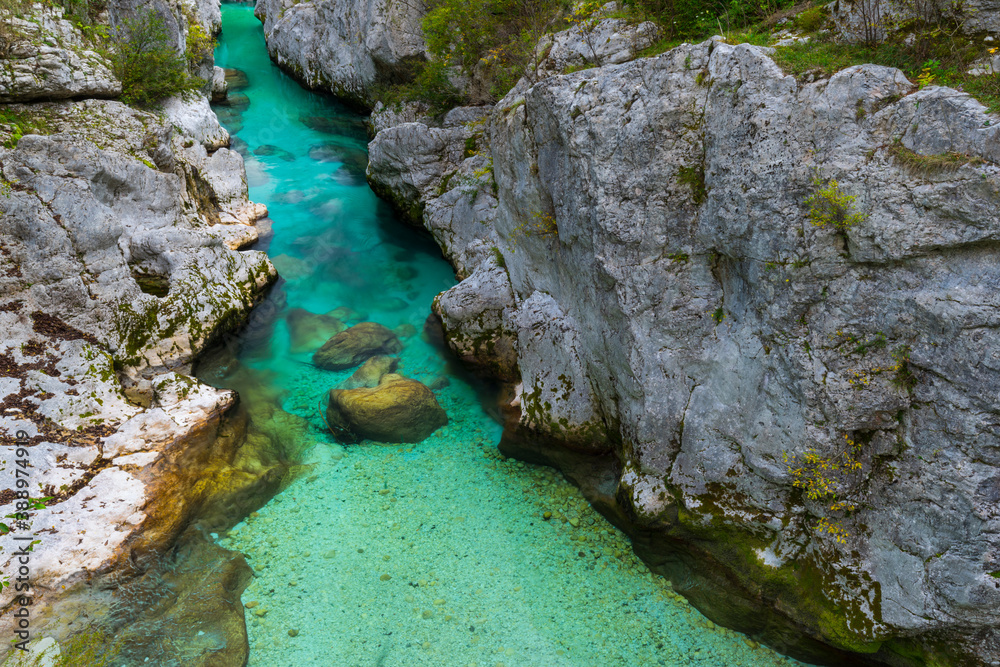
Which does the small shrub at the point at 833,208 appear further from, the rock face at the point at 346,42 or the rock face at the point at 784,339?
the rock face at the point at 346,42

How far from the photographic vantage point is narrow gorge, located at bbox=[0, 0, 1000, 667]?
18.8 ft

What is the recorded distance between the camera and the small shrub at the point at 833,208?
5.75 metres

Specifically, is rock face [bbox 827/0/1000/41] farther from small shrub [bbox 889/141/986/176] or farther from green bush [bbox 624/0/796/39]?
small shrub [bbox 889/141/986/176]

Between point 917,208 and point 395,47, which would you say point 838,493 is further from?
point 395,47

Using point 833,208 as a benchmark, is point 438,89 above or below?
above

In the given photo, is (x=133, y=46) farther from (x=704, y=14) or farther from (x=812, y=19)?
(x=812, y=19)

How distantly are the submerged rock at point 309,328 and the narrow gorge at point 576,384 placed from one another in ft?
0.31

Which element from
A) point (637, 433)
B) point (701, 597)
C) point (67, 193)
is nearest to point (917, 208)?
point (637, 433)

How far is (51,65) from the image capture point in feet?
35.9

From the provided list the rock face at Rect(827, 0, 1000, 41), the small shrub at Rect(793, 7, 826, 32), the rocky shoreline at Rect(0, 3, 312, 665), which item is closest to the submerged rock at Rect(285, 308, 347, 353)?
the rocky shoreline at Rect(0, 3, 312, 665)

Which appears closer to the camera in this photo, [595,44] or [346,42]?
Answer: [595,44]

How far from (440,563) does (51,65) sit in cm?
1179

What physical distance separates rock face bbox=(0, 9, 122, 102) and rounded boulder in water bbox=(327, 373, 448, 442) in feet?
26.1

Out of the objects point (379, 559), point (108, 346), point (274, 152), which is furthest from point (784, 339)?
point (274, 152)
